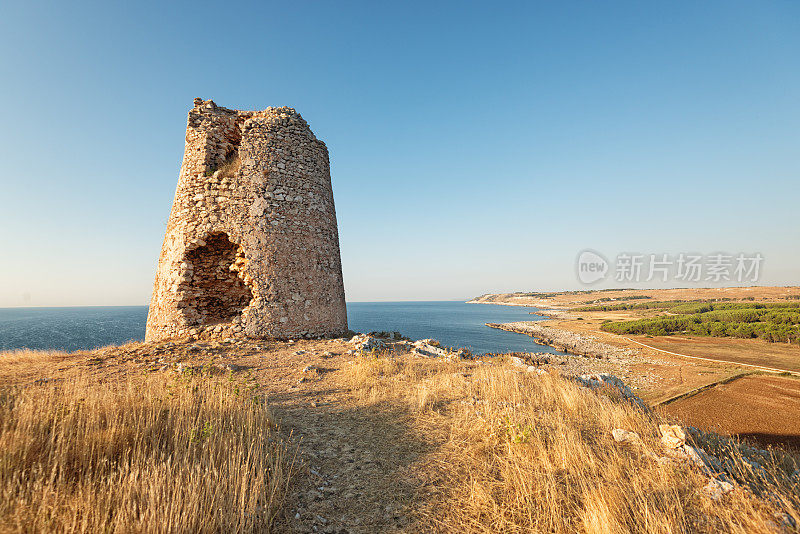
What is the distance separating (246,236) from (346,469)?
8.32 m

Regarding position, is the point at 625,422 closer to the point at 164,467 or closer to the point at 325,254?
the point at 164,467

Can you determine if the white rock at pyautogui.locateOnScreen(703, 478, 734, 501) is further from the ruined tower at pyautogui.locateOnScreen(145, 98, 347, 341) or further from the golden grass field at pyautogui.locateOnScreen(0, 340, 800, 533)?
the ruined tower at pyautogui.locateOnScreen(145, 98, 347, 341)

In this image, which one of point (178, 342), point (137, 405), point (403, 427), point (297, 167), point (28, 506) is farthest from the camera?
point (297, 167)

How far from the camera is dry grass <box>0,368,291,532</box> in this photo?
2016 millimetres

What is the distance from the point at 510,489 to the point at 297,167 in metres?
10.7

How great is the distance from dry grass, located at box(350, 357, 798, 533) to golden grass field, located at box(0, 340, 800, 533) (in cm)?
2

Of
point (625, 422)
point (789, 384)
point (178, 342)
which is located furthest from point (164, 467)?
point (789, 384)

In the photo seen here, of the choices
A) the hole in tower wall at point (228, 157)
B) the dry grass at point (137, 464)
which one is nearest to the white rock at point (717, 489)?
the dry grass at point (137, 464)

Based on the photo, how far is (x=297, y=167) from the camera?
1080 centimetres

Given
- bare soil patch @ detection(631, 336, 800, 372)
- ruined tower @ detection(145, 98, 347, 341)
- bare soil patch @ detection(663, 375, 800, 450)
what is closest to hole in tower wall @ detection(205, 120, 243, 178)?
ruined tower @ detection(145, 98, 347, 341)

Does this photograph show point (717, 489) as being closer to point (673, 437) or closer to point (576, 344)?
point (673, 437)

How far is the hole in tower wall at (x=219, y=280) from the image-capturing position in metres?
10.1

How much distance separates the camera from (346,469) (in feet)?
11.5

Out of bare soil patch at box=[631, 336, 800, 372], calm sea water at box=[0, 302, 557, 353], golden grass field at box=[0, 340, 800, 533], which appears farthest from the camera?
calm sea water at box=[0, 302, 557, 353]
